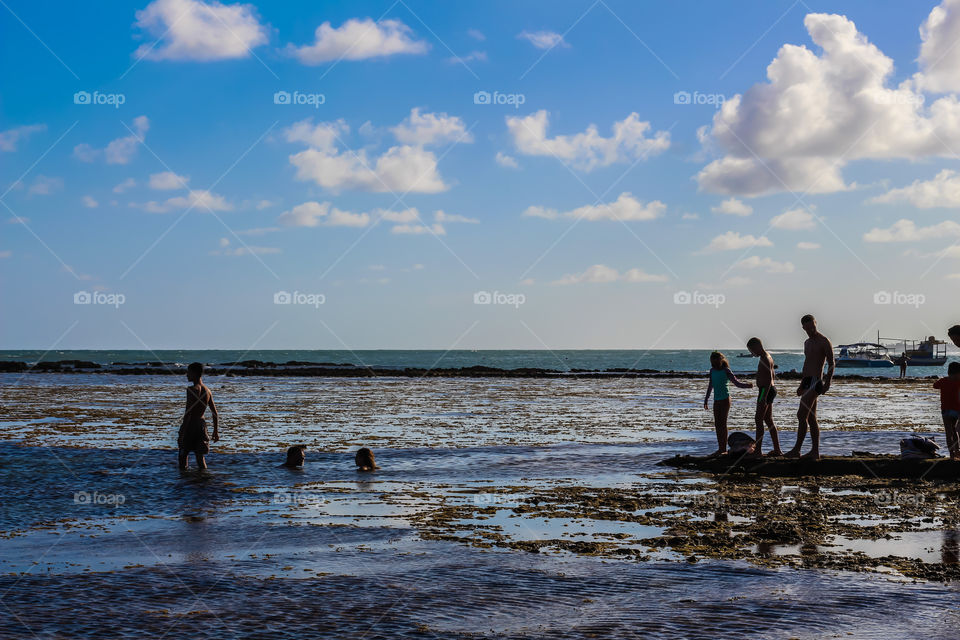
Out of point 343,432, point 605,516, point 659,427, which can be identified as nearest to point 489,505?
point 605,516

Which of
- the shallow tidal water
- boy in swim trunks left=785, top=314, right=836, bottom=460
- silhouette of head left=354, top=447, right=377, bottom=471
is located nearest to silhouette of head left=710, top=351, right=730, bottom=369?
boy in swim trunks left=785, top=314, right=836, bottom=460

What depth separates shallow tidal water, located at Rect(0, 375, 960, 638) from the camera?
6.90 m

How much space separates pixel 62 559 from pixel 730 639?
7131 mm

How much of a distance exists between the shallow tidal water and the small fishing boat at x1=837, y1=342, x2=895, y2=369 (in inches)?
4210

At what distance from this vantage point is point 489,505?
40.9 feet

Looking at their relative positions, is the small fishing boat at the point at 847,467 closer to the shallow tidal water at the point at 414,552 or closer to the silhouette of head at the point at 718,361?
the shallow tidal water at the point at 414,552

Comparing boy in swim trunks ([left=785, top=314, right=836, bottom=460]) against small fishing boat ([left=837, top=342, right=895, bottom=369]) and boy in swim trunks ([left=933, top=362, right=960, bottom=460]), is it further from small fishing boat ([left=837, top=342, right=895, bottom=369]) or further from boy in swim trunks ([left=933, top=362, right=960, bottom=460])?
small fishing boat ([left=837, top=342, right=895, bottom=369])

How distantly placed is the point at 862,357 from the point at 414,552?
123280mm

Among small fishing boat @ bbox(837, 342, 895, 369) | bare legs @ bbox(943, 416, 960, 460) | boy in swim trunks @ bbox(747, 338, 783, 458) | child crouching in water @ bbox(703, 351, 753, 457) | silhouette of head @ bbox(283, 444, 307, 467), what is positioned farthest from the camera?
Result: small fishing boat @ bbox(837, 342, 895, 369)

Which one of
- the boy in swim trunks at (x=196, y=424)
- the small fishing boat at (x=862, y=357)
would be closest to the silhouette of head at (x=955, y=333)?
the boy in swim trunks at (x=196, y=424)

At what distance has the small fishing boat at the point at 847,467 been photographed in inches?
571

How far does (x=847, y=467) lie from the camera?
1502cm

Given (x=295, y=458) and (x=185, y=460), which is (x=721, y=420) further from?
(x=185, y=460)

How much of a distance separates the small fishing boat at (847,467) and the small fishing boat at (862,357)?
111 metres
